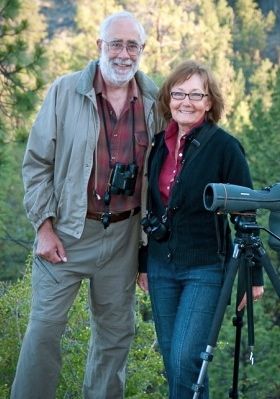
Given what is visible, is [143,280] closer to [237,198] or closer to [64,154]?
[64,154]

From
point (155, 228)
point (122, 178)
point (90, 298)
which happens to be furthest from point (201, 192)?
point (90, 298)

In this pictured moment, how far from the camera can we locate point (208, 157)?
9.21 ft

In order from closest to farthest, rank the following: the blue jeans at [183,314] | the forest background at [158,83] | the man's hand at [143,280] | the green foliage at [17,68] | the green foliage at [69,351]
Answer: the blue jeans at [183,314], the man's hand at [143,280], the green foliage at [69,351], the forest background at [158,83], the green foliage at [17,68]

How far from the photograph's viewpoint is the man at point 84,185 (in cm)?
302

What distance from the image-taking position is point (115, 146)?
3.06 m

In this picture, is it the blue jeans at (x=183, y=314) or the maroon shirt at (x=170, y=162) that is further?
the maroon shirt at (x=170, y=162)

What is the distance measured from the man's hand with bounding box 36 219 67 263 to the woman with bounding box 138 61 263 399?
0.36m

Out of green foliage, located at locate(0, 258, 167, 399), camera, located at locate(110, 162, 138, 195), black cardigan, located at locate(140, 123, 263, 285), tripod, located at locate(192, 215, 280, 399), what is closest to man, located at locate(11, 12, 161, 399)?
camera, located at locate(110, 162, 138, 195)

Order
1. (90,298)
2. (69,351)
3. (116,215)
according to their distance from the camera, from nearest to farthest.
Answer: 1. (116,215)
2. (90,298)
3. (69,351)

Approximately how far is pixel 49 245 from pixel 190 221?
0.57 m

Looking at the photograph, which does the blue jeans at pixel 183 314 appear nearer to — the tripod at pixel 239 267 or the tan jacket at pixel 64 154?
the tripod at pixel 239 267

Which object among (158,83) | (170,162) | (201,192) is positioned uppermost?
(158,83)

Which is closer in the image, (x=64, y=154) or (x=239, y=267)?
(x=239, y=267)

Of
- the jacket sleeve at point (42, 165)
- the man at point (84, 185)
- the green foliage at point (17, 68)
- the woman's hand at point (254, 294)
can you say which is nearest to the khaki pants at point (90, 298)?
the man at point (84, 185)
